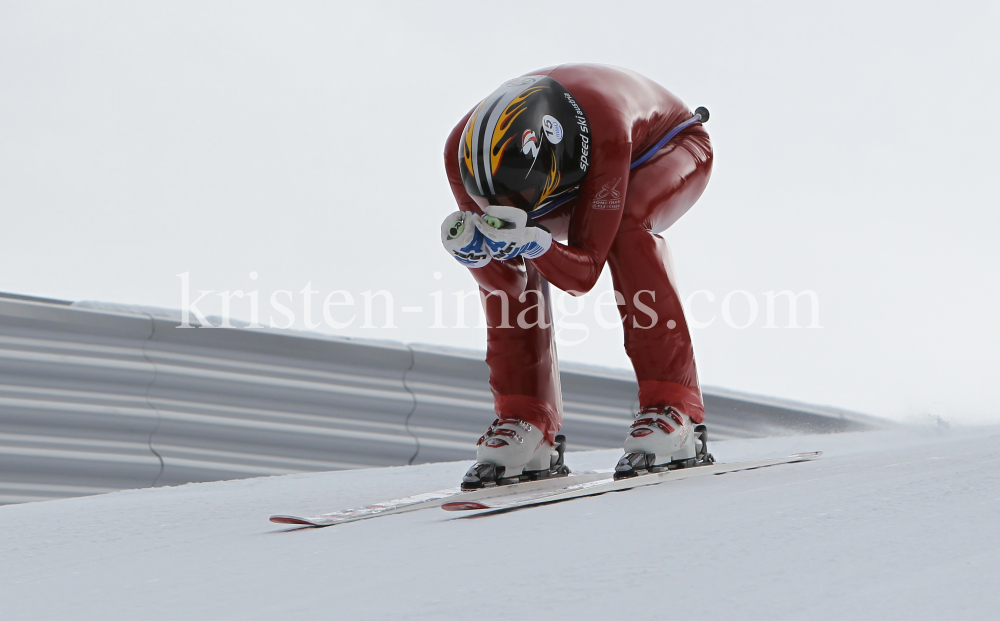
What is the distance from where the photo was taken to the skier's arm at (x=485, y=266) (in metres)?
1.76

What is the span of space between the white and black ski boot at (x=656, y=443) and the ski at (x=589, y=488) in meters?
0.04

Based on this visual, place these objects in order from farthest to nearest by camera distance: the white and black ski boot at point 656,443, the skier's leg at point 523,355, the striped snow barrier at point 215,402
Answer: the striped snow barrier at point 215,402 → the skier's leg at point 523,355 → the white and black ski boot at point 656,443

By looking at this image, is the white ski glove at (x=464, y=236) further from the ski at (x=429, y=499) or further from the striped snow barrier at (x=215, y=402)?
the striped snow barrier at (x=215, y=402)

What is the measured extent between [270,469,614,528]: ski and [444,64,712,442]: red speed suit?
6.2 inches

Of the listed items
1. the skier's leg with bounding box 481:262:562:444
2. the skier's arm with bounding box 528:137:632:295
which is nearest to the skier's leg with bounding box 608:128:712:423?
the skier's arm with bounding box 528:137:632:295

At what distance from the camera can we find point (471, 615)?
2.25 ft

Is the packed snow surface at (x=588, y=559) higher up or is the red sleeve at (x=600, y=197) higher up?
the red sleeve at (x=600, y=197)

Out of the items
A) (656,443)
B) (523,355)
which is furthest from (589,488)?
(523,355)

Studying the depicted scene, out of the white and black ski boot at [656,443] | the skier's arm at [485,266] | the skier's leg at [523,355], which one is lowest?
the white and black ski boot at [656,443]

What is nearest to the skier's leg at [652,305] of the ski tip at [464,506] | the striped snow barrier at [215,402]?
the ski tip at [464,506]

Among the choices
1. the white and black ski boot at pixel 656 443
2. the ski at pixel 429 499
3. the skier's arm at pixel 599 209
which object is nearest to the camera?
the ski at pixel 429 499

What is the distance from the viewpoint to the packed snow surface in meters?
0.68

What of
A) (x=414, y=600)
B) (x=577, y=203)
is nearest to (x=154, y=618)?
(x=414, y=600)

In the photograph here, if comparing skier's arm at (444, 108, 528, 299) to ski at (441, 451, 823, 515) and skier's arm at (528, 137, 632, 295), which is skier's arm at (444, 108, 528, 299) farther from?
ski at (441, 451, 823, 515)
